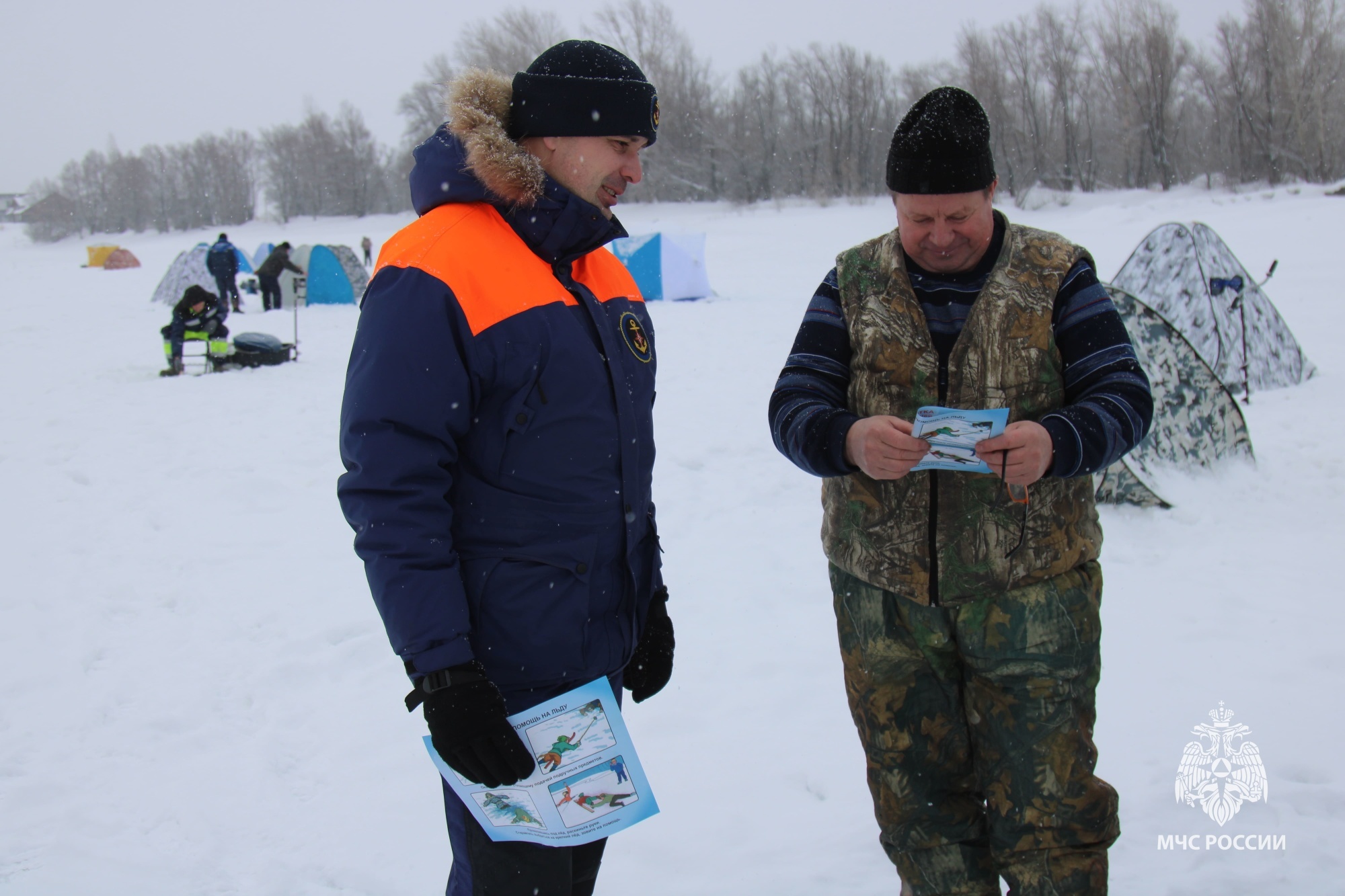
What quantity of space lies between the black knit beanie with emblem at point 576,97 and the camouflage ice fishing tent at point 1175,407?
13.2 ft

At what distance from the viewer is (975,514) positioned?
1.82 metres

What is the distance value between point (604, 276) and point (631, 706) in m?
1.91

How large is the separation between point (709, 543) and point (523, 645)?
10.4ft

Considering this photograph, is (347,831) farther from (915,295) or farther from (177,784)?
(915,295)

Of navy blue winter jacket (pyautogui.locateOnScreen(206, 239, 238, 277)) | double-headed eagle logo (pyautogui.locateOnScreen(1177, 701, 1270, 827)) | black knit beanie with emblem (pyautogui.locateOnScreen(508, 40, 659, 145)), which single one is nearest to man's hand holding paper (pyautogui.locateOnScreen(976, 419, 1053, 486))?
black knit beanie with emblem (pyautogui.locateOnScreen(508, 40, 659, 145))

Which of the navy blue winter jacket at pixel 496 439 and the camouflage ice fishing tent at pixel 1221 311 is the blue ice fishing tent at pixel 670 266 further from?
the navy blue winter jacket at pixel 496 439

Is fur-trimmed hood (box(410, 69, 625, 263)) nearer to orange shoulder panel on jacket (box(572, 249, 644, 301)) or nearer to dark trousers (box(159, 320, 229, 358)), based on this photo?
orange shoulder panel on jacket (box(572, 249, 644, 301))

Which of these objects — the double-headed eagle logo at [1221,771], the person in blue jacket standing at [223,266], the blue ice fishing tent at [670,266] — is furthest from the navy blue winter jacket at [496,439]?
the person in blue jacket standing at [223,266]

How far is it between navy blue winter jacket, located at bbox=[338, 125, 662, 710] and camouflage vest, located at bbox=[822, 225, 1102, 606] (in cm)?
54

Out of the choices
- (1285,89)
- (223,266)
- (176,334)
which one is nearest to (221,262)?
(223,266)

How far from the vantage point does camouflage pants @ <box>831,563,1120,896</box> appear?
70.3 inches

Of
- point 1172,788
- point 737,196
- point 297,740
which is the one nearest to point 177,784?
point 297,740

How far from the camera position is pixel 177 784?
2816mm

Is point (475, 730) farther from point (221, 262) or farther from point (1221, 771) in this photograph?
point (221, 262)
